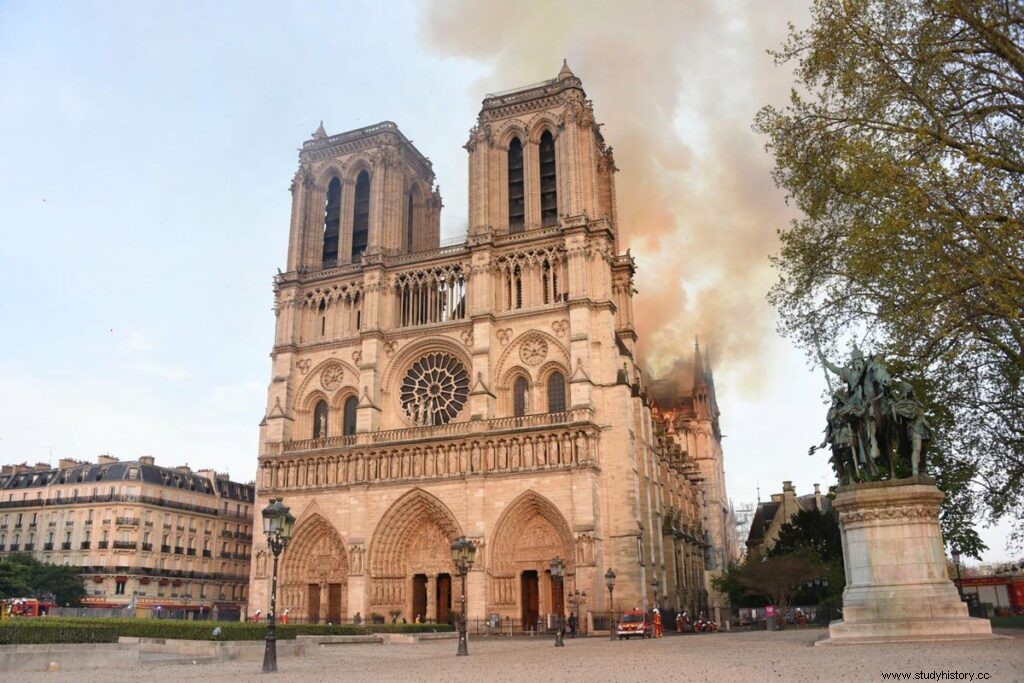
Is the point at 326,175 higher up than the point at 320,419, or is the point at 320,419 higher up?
the point at 326,175

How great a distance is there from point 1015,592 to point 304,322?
4076cm

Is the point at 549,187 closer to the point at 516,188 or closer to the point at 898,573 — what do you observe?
the point at 516,188

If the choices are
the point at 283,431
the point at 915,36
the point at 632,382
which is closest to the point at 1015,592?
the point at 632,382

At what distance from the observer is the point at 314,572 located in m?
39.9

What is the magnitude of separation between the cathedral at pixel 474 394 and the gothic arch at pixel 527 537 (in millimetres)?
69

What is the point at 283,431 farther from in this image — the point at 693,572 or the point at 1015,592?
the point at 1015,592

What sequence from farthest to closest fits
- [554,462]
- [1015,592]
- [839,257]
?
[1015,592] → [554,462] → [839,257]

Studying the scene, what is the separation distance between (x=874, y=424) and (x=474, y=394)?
23.5m

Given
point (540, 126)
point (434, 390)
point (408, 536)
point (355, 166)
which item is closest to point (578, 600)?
point (408, 536)

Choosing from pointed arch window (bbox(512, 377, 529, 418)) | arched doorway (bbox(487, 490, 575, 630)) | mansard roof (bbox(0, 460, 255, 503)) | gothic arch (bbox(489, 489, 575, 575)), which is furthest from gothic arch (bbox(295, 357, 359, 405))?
arched doorway (bbox(487, 490, 575, 630))

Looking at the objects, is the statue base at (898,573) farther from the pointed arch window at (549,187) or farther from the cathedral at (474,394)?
the pointed arch window at (549,187)

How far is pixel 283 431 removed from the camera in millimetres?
41594

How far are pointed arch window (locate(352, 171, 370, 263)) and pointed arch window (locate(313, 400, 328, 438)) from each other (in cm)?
768

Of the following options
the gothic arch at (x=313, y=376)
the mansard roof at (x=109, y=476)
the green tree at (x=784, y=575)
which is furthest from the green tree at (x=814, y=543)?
the mansard roof at (x=109, y=476)
